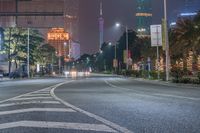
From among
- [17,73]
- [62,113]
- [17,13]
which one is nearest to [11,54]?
[17,73]

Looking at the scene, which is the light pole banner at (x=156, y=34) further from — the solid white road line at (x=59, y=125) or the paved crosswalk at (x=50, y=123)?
the solid white road line at (x=59, y=125)

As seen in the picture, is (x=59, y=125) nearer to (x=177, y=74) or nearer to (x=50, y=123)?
(x=50, y=123)

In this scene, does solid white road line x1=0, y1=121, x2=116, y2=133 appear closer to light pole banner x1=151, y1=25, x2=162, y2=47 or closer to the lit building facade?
light pole banner x1=151, y1=25, x2=162, y2=47

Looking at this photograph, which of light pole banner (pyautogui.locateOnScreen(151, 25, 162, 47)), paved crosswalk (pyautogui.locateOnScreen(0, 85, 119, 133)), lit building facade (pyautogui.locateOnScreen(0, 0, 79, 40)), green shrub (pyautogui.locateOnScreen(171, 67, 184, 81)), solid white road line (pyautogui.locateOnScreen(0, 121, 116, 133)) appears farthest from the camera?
lit building facade (pyautogui.locateOnScreen(0, 0, 79, 40))

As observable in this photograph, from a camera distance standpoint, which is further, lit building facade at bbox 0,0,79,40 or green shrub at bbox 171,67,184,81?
lit building facade at bbox 0,0,79,40

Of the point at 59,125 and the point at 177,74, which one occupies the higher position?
the point at 177,74

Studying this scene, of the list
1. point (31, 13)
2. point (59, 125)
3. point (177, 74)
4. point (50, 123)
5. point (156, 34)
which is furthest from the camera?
point (31, 13)

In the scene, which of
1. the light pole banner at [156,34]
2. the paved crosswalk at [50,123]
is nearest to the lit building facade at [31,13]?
the light pole banner at [156,34]

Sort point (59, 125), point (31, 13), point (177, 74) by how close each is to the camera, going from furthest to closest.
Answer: point (31, 13) < point (177, 74) < point (59, 125)

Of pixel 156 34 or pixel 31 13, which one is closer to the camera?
pixel 156 34

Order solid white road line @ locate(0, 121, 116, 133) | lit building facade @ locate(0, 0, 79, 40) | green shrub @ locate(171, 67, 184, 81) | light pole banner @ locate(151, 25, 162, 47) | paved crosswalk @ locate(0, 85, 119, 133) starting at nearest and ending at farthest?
paved crosswalk @ locate(0, 85, 119, 133)
solid white road line @ locate(0, 121, 116, 133)
green shrub @ locate(171, 67, 184, 81)
light pole banner @ locate(151, 25, 162, 47)
lit building facade @ locate(0, 0, 79, 40)

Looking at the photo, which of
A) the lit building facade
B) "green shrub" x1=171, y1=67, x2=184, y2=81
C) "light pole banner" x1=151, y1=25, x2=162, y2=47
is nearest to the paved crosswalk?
"green shrub" x1=171, y1=67, x2=184, y2=81

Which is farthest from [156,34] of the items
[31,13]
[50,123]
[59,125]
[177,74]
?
[31,13]

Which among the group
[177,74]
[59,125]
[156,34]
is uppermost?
[156,34]
